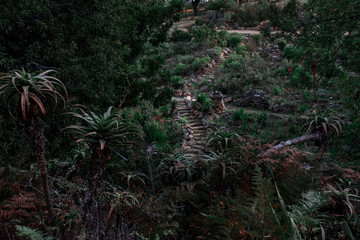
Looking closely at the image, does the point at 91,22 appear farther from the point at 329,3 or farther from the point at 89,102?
the point at 329,3

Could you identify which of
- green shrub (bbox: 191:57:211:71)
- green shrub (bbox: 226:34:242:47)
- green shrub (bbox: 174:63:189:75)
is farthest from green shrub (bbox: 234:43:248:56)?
green shrub (bbox: 174:63:189:75)

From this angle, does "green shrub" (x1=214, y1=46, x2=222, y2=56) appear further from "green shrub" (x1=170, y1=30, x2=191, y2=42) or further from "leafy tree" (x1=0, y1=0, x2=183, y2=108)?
"leafy tree" (x1=0, y1=0, x2=183, y2=108)

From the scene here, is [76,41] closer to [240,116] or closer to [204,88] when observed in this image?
[240,116]

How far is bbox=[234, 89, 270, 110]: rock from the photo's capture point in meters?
8.71

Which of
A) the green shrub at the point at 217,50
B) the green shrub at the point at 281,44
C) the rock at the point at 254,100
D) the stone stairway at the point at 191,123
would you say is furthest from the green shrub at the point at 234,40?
the rock at the point at 254,100

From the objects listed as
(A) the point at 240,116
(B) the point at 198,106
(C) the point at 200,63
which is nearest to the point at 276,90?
(A) the point at 240,116

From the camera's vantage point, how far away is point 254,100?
8875 mm

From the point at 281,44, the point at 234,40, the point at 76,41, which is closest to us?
the point at 76,41

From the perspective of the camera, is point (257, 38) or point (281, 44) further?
point (257, 38)

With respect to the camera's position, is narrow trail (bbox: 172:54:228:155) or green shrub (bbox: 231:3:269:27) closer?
narrow trail (bbox: 172:54:228:155)

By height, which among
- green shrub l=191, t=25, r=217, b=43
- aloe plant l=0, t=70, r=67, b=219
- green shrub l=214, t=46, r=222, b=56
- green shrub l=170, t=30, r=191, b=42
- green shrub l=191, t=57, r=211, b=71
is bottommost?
green shrub l=191, t=57, r=211, b=71

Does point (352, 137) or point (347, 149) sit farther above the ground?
point (352, 137)

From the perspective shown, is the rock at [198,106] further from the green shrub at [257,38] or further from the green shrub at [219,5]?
the green shrub at [219,5]

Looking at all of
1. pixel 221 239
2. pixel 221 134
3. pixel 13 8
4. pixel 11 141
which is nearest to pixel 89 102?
pixel 11 141
